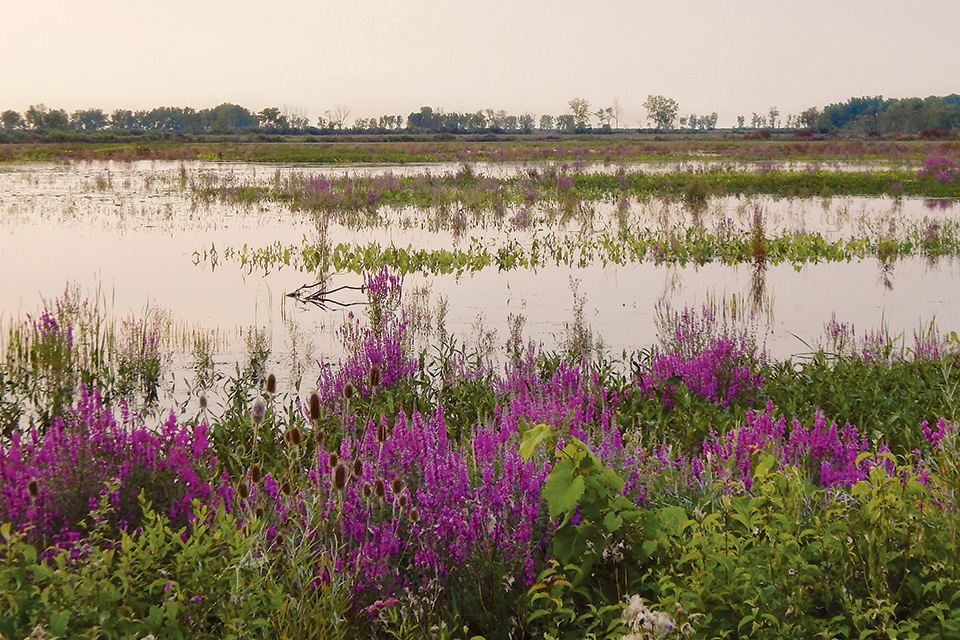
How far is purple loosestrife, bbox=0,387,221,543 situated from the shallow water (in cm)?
493

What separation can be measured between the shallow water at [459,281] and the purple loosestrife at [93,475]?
4.93 metres

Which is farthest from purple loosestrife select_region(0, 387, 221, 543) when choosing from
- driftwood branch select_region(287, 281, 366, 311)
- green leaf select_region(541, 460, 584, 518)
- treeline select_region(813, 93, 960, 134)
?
treeline select_region(813, 93, 960, 134)

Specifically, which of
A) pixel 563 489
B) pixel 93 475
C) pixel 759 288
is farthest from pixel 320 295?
pixel 563 489

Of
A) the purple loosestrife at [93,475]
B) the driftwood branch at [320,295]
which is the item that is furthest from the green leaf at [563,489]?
the driftwood branch at [320,295]

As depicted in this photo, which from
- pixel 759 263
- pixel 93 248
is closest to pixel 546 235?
pixel 759 263

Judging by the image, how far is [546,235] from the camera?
67.2ft

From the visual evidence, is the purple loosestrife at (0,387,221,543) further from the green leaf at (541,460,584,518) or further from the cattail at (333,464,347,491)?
the green leaf at (541,460,584,518)

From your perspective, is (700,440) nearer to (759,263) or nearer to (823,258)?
(759,263)

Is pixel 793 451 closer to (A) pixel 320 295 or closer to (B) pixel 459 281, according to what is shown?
(A) pixel 320 295

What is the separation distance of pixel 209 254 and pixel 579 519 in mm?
15012

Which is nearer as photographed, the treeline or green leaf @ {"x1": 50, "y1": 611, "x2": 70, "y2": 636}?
green leaf @ {"x1": 50, "y1": 611, "x2": 70, "y2": 636}

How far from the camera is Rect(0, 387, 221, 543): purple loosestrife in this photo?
14.3ft

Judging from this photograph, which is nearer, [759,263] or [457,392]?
[457,392]

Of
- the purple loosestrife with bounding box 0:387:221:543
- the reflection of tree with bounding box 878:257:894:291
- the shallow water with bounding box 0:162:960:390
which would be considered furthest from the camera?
the reflection of tree with bounding box 878:257:894:291
